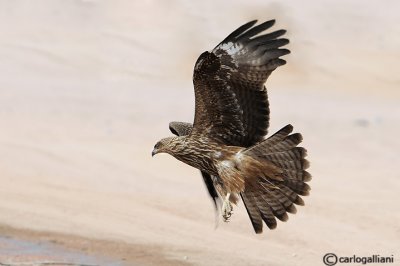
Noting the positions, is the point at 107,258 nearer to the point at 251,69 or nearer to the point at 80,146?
the point at 251,69

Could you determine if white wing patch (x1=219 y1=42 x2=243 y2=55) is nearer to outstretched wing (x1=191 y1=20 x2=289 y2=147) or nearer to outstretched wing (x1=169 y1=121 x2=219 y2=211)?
outstretched wing (x1=191 y1=20 x2=289 y2=147)

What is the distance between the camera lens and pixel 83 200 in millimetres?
14086

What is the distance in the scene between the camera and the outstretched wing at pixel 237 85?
958cm

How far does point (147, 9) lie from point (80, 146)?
742 centimetres

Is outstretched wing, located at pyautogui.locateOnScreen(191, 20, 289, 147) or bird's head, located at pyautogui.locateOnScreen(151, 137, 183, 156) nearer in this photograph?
outstretched wing, located at pyautogui.locateOnScreen(191, 20, 289, 147)

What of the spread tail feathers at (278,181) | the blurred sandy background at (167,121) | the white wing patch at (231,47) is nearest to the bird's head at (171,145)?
the spread tail feathers at (278,181)

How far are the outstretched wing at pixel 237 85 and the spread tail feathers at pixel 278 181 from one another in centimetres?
27

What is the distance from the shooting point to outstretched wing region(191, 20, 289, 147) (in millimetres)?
9578

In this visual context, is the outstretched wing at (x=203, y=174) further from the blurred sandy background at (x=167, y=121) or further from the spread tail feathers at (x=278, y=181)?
the blurred sandy background at (x=167, y=121)

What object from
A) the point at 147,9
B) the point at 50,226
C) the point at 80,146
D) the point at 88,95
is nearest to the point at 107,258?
the point at 50,226

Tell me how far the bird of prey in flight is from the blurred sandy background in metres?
1.51

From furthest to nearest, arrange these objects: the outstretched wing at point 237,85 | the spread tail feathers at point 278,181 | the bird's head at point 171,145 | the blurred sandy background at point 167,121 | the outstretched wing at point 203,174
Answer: the blurred sandy background at point 167,121, the outstretched wing at point 203,174, the bird's head at point 171,145, the spread tail feathers at point 278,181, the outstretched wing at point 237,85

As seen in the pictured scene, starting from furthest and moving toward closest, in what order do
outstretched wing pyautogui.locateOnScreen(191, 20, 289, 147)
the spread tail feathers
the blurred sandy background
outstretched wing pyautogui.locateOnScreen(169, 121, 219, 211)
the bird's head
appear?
1. the blurred sandy background
2. outstretched wing pyautogui.locateOnScreen(169, 121, 219, 211)
3. the bird's head
4. the spread tail feathers
5. outstretched wing pyautogui.locateOnScreen(191, 20, 289, 147)

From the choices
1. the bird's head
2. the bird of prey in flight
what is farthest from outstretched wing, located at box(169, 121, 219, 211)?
the bird's head
